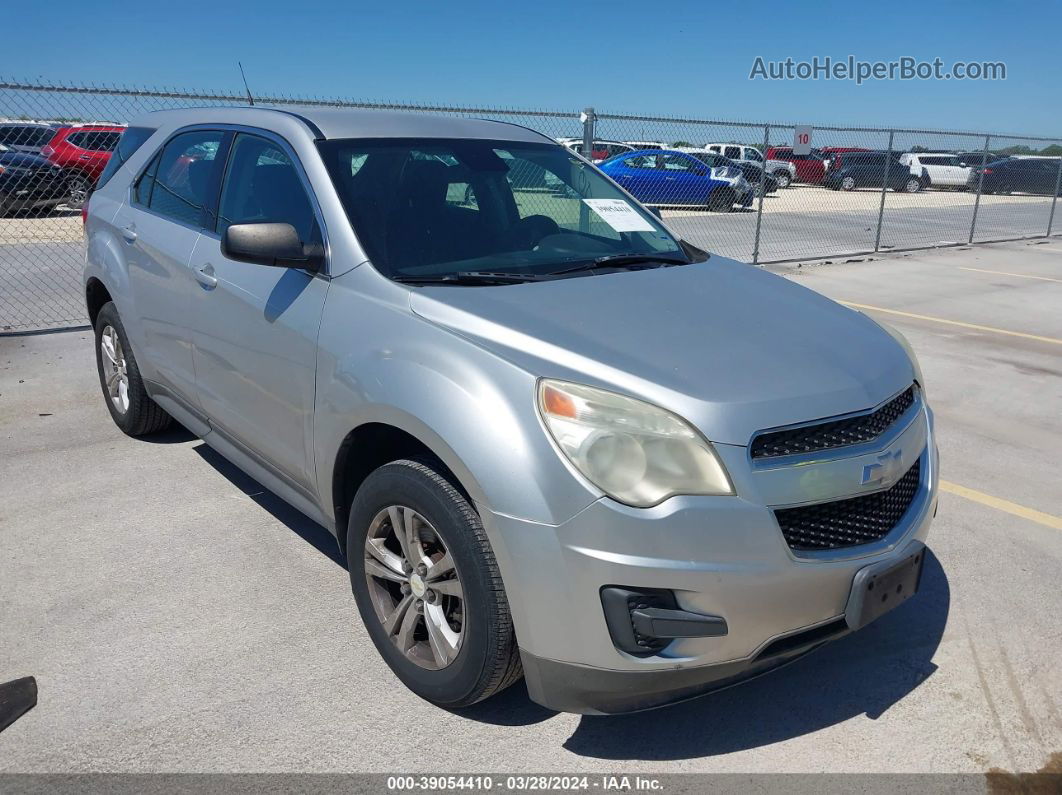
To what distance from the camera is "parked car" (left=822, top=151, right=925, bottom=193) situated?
19.3 m

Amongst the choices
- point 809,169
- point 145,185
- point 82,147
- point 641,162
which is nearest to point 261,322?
point 145,185

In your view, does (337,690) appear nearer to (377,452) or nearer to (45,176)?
(377,452)

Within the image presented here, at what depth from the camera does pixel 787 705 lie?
284 centimetres

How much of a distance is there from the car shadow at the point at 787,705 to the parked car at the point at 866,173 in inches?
457

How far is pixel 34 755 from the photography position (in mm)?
2541

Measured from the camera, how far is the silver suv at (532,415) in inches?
89.0

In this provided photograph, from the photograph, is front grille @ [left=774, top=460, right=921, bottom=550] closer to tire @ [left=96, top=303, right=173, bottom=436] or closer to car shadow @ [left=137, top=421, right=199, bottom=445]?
tire @ [left=96, top=303, right=173, bottom=436]

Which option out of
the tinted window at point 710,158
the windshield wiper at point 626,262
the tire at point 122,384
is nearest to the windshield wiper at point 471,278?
the windshield wiper at point 626,262

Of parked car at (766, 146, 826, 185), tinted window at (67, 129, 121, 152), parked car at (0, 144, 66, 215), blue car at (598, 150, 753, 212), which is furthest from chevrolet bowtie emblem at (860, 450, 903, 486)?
parked car at (766, 146, 826, 185)

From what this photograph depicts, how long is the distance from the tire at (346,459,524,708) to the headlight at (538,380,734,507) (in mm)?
372

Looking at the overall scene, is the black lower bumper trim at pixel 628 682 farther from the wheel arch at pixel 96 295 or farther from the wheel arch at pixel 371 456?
the wheel arch at pixel 96 295

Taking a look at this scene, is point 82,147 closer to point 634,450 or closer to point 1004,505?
point 1004,505

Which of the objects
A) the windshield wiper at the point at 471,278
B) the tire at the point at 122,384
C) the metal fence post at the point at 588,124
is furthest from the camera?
the metal fence post at the point at 588,124

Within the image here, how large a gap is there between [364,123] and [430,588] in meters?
1.94
